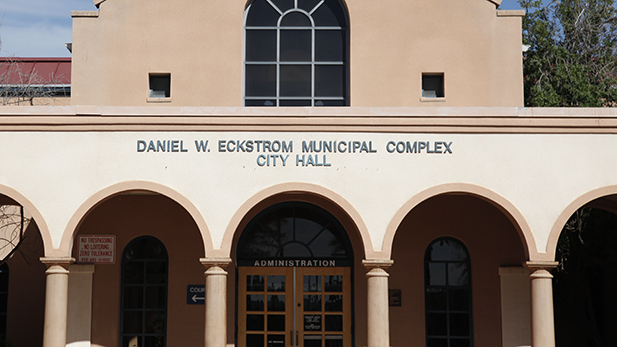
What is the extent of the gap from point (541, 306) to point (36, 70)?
1629 centimetres

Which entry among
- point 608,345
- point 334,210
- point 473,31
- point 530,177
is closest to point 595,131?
point 530,177

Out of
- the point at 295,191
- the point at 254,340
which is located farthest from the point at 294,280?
the point at 295,191

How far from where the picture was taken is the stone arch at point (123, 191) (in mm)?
11570

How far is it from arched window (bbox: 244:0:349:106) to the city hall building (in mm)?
45

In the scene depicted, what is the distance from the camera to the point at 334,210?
13.9m

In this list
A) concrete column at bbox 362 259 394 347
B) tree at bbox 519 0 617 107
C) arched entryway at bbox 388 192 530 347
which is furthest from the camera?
tree at bbox 519 0 617 107

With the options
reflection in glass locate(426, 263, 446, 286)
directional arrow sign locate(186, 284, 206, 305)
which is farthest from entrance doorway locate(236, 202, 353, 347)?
reflection in glass locate(426, 263, 446, 286)

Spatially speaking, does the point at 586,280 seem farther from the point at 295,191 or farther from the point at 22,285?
the point at 22,285

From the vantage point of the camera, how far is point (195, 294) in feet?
45.3

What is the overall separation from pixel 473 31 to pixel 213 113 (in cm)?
627

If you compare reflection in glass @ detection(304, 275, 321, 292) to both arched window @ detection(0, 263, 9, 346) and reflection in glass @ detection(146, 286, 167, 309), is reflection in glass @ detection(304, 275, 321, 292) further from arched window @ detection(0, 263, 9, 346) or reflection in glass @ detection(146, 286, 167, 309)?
arched window @ detection(0, 263, 9, 346)

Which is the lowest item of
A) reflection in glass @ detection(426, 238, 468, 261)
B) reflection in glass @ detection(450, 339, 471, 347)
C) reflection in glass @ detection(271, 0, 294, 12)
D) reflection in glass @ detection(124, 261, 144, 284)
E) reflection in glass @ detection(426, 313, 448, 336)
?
reflection in glass @ detection(450, 339, 471, 347)

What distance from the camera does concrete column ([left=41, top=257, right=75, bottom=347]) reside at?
1130 cm

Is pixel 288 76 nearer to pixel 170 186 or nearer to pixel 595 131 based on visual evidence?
pixel 170 186
